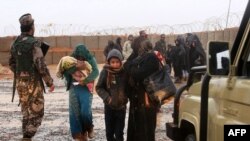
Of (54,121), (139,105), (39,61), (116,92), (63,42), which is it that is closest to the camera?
(139,105)

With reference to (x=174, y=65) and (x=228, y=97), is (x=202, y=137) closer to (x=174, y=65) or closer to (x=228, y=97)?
(x=228, y=97)

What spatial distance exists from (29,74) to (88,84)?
0.84m

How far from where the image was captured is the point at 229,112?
349 cm

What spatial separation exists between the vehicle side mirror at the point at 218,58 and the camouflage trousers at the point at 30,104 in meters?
4.37

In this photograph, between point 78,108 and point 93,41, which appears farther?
point 93,41

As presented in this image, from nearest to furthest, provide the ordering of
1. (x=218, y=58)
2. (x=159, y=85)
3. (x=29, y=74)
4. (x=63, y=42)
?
(x=218, y=58) < (x=159, y=85) < (x=29, y=74) < (x=63, y=42)

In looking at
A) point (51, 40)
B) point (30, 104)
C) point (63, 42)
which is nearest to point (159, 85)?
point (30, 104)

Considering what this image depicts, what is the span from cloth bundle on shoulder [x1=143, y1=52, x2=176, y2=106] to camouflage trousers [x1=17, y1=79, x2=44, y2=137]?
1.86 m

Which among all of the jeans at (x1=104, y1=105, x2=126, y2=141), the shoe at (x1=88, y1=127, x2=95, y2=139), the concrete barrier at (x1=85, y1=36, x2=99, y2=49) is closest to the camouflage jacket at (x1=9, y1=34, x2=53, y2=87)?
the shoe at (x1=88, y1=127, x2=95, y2=139)

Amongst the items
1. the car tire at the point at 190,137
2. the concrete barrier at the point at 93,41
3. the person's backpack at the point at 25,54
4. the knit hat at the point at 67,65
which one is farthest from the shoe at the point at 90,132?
the concrete barrier at the point at 93,41

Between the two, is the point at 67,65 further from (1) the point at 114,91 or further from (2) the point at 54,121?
(2) the point at 54,121

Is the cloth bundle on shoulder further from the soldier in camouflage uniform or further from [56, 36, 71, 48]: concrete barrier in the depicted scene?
[56, 36, 71, 48]: concrete barrier

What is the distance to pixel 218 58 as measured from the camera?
11.9 feet

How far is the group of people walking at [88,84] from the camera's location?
21.5 feet
